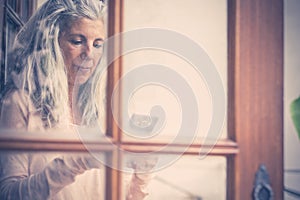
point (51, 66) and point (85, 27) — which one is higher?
point (85, 27)

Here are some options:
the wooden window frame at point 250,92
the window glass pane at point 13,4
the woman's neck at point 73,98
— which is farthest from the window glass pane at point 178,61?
the window glass pane at point 13,4

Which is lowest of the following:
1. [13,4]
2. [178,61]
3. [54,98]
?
[54,98]

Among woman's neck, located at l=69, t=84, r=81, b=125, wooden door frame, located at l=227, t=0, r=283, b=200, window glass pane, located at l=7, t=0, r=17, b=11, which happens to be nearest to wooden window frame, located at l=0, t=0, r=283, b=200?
wooden door frame, located at l=227, t=0, r=283, b=200

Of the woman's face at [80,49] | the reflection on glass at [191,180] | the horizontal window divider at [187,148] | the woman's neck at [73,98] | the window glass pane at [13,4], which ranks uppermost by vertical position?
the window glass pane at [13,4]

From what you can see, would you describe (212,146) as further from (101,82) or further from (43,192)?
(43,192)

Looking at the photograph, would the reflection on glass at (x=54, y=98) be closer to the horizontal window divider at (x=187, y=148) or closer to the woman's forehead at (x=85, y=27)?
the woman's forehead at (x=85, y=27)

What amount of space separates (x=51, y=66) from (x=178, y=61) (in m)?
0.38

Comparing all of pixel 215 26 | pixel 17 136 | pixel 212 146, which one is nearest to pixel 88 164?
pixel 17 136

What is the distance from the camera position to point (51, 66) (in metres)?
0.93

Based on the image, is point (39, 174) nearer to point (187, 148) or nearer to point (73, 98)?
point (73, 98)

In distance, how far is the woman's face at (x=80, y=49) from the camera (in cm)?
92

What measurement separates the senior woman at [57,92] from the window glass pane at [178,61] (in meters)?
0.12

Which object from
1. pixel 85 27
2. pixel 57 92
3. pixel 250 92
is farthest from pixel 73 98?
pixel 250 92

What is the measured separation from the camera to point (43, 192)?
2.81 ft
